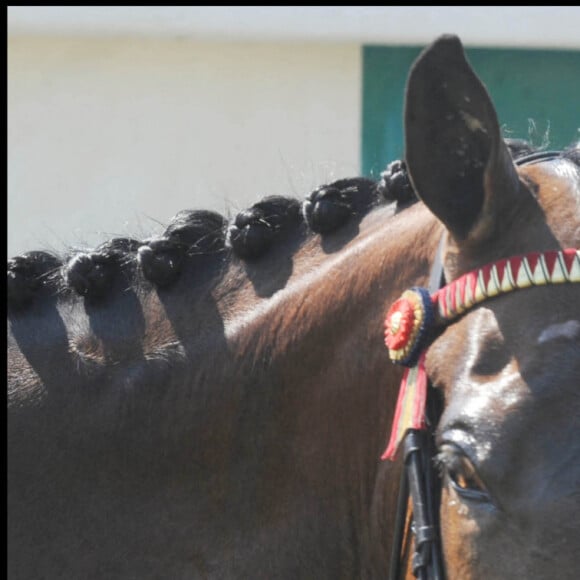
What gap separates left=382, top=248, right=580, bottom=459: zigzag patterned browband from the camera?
5.29 feet

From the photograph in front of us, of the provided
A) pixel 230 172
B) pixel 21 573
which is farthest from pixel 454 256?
pixel 230 172

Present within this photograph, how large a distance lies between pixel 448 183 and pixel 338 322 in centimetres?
38

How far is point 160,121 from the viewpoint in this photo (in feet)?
22.5

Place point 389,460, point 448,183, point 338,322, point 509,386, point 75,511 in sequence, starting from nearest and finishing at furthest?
1. point 509,386
2. point 448,183
3. point 389,460
4. point 338,322
5. point 75,511

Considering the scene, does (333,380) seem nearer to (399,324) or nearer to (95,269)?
(399,324)

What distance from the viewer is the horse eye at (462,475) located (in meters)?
1.55

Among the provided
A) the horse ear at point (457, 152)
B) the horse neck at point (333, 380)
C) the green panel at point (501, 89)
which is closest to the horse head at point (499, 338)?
→ the horse ear at point (457, 152)

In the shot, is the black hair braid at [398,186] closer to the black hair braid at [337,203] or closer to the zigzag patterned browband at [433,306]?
the black hair braid at [337,203]

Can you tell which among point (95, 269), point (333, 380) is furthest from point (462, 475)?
point (95, 269)

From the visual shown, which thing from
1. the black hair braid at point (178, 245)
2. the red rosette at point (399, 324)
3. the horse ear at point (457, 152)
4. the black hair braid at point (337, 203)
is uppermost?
the horse ear at point (457, 152)

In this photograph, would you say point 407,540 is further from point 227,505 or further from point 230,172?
point 230,172

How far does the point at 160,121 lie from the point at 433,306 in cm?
531

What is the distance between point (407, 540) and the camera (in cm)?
176

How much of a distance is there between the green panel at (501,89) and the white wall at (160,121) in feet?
0.33
